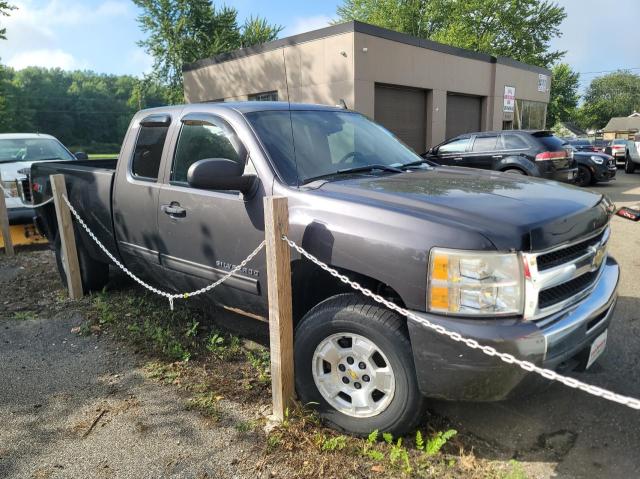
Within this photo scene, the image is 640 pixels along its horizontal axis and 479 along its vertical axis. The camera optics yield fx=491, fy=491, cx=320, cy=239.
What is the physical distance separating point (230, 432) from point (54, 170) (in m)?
3.78

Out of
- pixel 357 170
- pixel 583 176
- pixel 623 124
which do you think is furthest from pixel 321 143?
pixel 623 124

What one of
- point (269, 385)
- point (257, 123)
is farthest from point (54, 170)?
point (269, 385)

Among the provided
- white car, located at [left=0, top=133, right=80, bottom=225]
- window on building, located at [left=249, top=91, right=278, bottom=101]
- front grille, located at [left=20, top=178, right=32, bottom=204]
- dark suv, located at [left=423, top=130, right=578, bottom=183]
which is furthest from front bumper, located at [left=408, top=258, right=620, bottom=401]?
window on building, located at [left=249, top=91, right=278, bottom=101]

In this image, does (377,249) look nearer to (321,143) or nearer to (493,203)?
(493,203)

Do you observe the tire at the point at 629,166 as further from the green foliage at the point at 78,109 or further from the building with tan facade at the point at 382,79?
the green foliage at the point at 78,109

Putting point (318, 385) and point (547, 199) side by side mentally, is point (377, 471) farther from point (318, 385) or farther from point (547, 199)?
point (547, 199)

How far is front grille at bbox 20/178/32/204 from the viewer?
626 centimetres

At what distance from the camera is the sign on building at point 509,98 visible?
72.9 ft

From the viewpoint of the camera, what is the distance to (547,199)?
8.69 feet

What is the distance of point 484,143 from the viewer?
38.9 ft

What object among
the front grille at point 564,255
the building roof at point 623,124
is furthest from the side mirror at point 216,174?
the building roof at point 623,124

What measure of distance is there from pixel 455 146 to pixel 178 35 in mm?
22924

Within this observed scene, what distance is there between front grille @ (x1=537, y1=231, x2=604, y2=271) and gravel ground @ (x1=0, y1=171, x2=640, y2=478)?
1.03 metres

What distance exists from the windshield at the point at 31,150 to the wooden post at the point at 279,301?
24.4 feet
